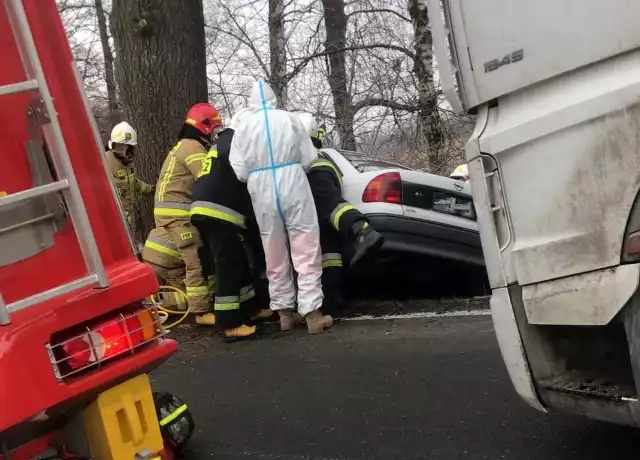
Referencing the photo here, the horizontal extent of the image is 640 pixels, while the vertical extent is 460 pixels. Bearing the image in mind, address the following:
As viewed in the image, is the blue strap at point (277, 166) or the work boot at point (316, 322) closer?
the blue strap at point (277, 166)

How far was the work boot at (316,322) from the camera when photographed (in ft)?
17.0

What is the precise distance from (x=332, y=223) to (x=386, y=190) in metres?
0.48

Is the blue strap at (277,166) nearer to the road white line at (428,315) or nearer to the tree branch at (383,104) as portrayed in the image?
the road white line at (428,315)

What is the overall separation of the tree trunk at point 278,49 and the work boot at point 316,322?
26.2 feet

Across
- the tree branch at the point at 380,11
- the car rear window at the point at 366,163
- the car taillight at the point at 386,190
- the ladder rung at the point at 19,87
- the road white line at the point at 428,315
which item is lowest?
the road white line at the point at 428,315

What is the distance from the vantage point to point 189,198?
242 inches

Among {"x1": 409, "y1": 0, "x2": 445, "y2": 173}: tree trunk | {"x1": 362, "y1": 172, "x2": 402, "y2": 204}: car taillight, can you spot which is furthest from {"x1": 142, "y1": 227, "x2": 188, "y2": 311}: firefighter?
{"x1": 409, "y1": 0, "x2": 445, "y2": 173}: tree trunk

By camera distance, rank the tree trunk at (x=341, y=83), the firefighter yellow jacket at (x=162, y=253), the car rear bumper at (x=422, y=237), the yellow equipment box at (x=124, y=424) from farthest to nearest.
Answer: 1. the tree trunk at (x=341, y=83)
2. the firefighter yellow jacket at (x=162, y=253)
3. the car rear bumper at (x=422, y=237)
4. the yellow equipment box at (x=124, y=424)

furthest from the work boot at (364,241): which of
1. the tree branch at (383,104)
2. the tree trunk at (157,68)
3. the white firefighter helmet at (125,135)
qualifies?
the tree branch at (383,104)

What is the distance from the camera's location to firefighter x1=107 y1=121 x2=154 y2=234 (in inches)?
304

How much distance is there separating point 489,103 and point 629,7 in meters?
0.55

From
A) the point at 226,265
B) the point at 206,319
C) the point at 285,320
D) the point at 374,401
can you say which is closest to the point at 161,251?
the point at 206,319

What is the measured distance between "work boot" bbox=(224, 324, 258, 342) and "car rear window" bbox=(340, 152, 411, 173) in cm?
149

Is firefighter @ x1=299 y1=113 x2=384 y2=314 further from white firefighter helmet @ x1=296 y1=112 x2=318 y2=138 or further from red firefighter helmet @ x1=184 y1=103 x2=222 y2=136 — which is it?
red firefighter helmet @ x1=184 y1=103 x2=222 y2=136
